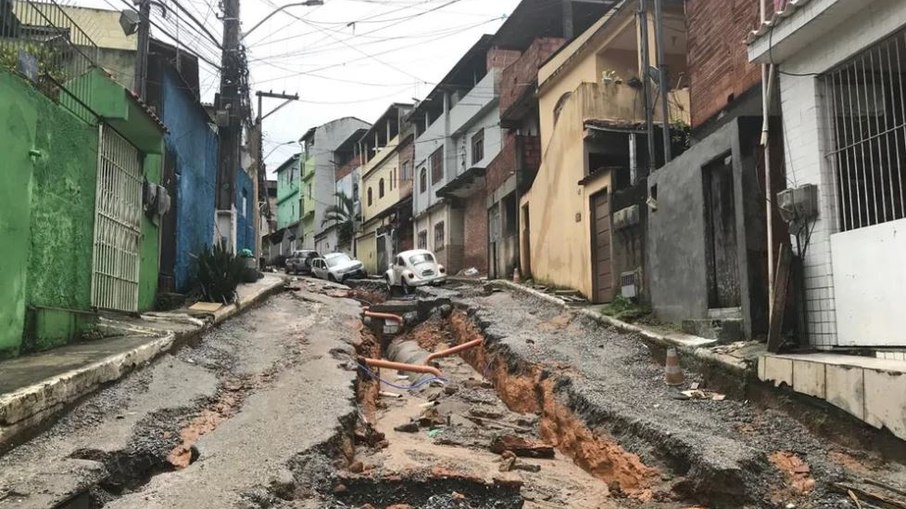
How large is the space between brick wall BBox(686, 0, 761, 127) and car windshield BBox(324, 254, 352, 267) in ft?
62.2

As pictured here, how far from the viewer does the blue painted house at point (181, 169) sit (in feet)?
38.7

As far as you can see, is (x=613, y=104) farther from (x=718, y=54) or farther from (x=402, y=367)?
(x=402, y=367)

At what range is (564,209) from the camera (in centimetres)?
1471

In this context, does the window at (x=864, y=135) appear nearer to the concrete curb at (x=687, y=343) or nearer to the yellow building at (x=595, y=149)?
the concrete curb at (x=687, y=343)

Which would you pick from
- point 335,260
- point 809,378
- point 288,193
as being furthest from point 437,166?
point 288,193

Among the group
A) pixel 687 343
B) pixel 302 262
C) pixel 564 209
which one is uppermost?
pixel 302 262

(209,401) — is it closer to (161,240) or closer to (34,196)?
(34,196)

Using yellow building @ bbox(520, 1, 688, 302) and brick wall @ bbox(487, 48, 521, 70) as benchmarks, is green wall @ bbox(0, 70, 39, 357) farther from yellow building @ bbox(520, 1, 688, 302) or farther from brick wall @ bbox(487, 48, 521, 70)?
brick wall @ bbox(487, 48, 521, 70)

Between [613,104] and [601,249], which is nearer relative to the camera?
[601,249]

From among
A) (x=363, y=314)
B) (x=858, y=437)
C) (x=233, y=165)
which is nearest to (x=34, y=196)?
(x=858, y=437)

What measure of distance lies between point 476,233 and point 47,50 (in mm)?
17842

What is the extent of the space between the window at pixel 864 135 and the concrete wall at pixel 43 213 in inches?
308

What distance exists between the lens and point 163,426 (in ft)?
18.5

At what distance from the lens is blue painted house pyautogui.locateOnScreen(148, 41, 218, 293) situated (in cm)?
1180
